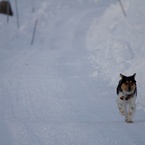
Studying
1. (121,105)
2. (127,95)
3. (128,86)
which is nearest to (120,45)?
(121,105)

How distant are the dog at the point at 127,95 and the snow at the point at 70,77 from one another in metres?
0.29

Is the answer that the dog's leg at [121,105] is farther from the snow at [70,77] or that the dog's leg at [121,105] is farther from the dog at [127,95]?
the snow at [70,77]

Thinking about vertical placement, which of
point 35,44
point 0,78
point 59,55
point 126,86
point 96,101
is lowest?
point 35,44

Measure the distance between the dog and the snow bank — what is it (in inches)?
66.4

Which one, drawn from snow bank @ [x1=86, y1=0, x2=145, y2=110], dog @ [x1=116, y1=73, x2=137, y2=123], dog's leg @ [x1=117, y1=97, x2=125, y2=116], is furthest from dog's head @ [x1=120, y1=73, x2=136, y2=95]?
snow bank @ [x1=86, y1=0, x2=145, y2=110]

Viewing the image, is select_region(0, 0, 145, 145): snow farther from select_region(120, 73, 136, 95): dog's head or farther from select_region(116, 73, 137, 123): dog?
select_region(120, 73, 136, 95): dog's head

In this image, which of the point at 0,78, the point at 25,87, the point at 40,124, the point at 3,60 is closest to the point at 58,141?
the point at 40,124

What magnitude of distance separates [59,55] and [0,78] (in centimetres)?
597

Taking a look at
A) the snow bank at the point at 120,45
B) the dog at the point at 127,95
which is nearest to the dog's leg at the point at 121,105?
the dog at the point at 127,95

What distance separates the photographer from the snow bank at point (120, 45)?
46.3 ft

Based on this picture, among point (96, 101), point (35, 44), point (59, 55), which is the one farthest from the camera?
point (35, 44)

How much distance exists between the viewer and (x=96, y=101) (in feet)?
37.9

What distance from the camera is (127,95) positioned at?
8.96 meters

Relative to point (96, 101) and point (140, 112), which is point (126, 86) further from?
point (96, 101)
